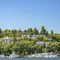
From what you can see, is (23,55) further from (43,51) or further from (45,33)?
(45,33)

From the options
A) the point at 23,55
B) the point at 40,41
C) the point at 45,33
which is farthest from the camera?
the point at 45,33

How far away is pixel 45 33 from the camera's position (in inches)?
5325

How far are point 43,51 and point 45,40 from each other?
17.2 m

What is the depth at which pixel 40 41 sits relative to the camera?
388ft

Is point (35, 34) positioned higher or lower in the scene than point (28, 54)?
A: higher

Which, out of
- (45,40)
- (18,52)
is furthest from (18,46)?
(45,40)

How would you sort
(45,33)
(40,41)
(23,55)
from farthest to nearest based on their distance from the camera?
(45,33) < (40,41) < (23,55)

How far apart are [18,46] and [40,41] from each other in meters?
15.5

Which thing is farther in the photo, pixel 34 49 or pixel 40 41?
pixel 40 41

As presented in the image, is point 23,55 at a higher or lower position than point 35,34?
lower

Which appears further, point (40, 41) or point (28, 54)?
point (40, 41)

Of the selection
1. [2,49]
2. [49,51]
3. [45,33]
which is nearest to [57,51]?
[49,51]

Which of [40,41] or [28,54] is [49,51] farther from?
[40,41]

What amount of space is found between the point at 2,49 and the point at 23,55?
766 cm
